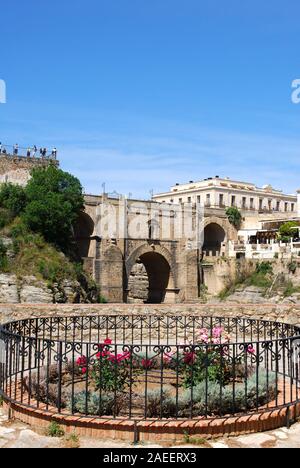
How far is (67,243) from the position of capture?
4153 centimetres

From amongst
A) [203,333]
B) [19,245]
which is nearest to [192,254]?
[19,245]

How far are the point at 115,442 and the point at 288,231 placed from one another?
4573 cm

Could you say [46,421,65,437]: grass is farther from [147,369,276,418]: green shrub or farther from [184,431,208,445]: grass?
[184,431,208,445]: grass

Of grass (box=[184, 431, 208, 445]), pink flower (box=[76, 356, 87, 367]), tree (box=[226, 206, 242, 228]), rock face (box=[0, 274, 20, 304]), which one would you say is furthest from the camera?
tree (box=[226, 206, 242, 228])

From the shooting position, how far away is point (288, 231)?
1977 inches

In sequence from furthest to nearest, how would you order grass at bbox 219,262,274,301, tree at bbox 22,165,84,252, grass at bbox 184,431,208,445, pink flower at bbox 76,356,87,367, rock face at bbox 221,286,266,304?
grass at bbox 219,262,274,301 < rock face at bbox 221,286,266,304 < tree at bbox 22,165,84,252 < pink flower at bbox 76,356,87,367 < grass at bbox 184,431,208,445

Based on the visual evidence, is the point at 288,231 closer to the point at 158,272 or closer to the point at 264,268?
the point at 264,268

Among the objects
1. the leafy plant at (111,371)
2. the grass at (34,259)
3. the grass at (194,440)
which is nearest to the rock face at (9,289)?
the grass at (34,259)

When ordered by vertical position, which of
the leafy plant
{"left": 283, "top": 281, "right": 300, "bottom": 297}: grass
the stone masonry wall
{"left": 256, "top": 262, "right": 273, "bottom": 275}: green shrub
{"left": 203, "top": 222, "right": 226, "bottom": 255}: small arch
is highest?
the stone masonry wall

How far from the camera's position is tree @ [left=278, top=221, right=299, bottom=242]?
49900mm

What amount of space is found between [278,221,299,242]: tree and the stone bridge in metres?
6.08

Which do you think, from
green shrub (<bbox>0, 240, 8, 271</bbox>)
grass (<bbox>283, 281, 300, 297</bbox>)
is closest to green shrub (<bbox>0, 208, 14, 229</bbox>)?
green shrub (<bbox>0, 240, 8, 271</bbox>)

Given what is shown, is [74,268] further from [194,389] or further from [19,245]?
[194,389]

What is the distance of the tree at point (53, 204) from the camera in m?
38.7
